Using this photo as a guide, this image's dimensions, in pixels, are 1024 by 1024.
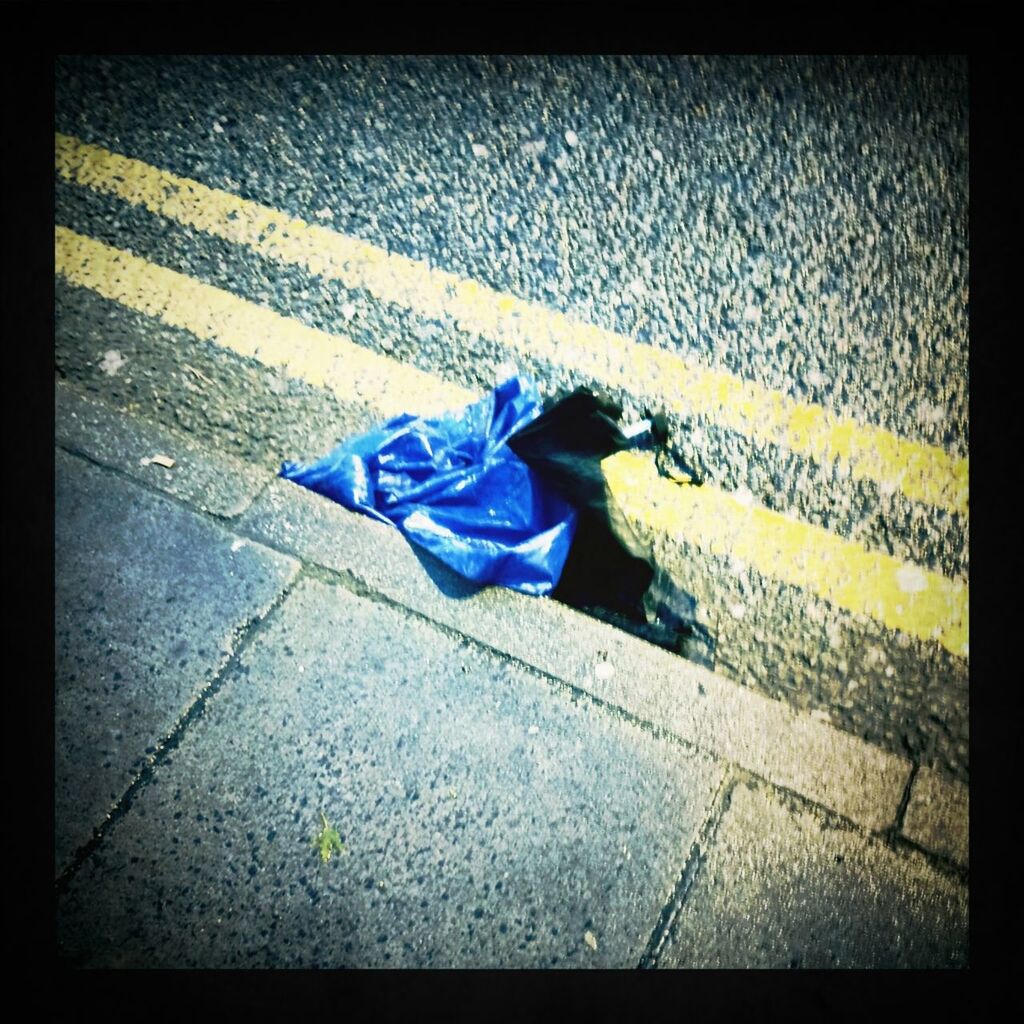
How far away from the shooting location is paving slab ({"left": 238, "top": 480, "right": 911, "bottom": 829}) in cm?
159

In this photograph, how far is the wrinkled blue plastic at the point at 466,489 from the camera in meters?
1.74

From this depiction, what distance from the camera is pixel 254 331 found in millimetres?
2111

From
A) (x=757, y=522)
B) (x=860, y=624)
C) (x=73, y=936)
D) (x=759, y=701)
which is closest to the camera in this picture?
(x=73, y=936)

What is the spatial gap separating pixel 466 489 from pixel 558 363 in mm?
552

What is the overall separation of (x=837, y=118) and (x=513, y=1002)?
296 cm

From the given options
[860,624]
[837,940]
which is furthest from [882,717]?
[837,940]

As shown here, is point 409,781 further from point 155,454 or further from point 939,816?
point 939,816

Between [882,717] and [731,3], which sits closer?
[731,3]

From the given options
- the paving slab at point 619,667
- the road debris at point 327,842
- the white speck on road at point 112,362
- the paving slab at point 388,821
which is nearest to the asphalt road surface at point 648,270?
the white speck on road at point 112,362

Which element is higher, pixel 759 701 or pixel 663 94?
pixel 663 94

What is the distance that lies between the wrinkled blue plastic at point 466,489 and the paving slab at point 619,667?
71mm

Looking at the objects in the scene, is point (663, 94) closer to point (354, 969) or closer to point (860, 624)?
point (860, 624)

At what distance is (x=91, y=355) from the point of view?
199 cm

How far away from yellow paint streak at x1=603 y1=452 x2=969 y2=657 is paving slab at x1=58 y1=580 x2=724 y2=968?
611mm
